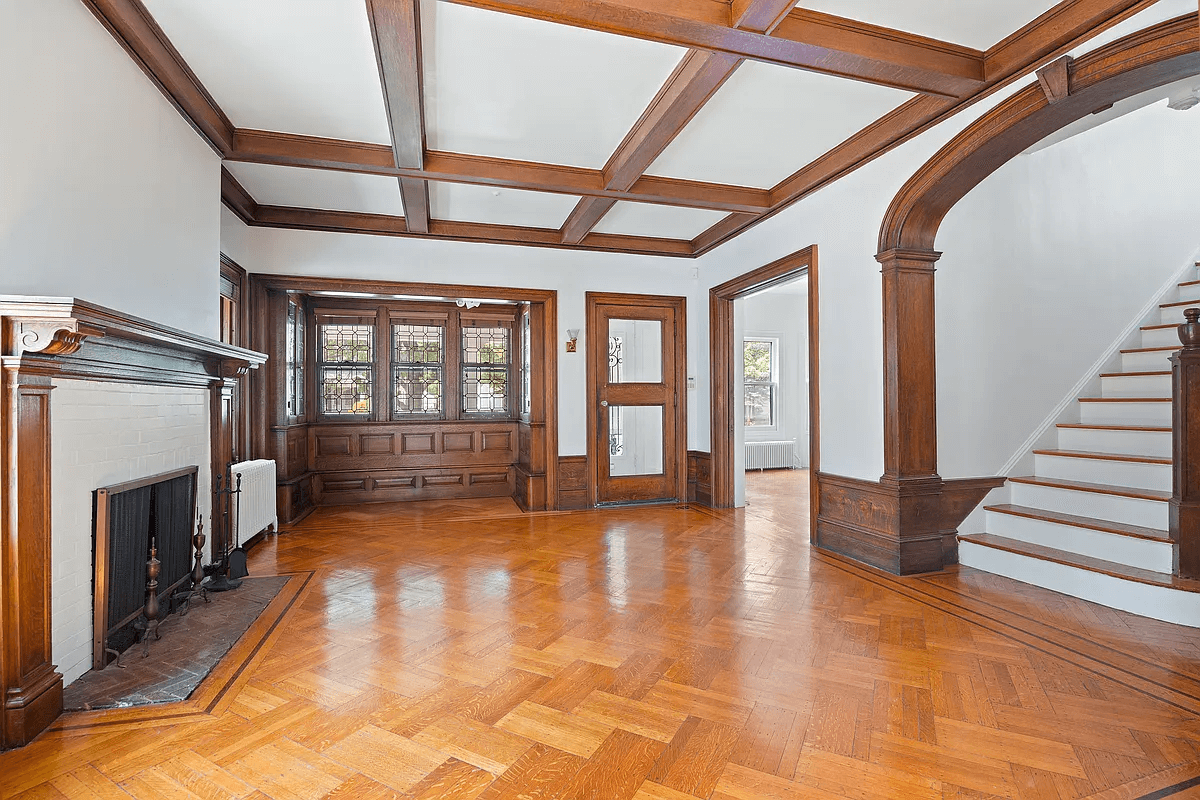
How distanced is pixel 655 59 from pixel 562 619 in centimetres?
298

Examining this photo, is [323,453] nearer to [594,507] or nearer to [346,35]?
[594,507]

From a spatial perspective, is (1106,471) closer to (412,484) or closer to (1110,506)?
(1110,506)

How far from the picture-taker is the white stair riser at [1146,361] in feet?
15.1

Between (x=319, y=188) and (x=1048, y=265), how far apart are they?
576 centimetres

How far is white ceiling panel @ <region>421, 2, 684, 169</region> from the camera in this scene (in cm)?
297

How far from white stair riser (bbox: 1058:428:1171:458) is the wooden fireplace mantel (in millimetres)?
5732

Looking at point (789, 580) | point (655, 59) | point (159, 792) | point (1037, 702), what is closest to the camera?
point (159, 792)

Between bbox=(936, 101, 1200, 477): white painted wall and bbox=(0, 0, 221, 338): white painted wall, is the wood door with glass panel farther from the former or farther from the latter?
bbox=(0, 0, 221, 338): white painted wall

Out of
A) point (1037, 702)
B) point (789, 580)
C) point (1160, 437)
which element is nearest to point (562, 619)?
point (789, 580)

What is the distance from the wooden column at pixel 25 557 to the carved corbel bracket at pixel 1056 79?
4445 millimetres

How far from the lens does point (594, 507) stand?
6.71 meters

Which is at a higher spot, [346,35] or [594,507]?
[346,35]

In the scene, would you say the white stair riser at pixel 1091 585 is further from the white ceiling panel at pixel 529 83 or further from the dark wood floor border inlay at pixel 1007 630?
the white ceiling panel at pixel 529 83

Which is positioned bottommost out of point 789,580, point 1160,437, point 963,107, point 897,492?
point 789,580
